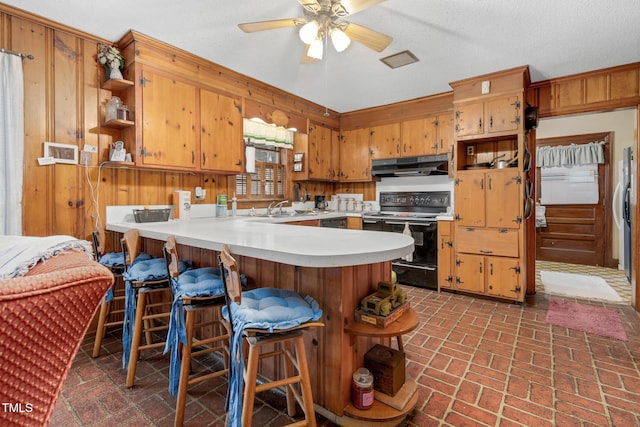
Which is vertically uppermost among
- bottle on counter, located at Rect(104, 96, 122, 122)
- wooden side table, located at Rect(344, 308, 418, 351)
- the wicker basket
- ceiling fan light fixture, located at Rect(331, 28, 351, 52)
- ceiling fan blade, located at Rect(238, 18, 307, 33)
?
ceiling fan blade, located at Rect(238, 18, 307, 33)

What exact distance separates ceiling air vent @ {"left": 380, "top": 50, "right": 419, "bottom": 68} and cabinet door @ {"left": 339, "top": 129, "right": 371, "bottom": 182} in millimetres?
1760

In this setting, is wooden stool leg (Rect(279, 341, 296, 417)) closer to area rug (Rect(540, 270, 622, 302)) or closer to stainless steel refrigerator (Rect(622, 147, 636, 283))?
area rug (Rect(540, 270, 622, 302))

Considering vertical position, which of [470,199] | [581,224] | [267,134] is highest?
[267,134]

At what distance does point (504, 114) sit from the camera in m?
3.46

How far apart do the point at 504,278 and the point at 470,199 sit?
964 millimetres

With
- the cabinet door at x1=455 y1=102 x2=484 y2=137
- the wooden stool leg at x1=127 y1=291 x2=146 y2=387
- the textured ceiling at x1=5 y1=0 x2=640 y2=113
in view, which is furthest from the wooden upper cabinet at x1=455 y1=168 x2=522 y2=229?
the wooden stool leg at x1=127 y1=291 x2=146 y2=387

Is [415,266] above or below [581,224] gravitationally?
below

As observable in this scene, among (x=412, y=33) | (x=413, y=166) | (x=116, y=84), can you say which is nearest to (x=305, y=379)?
(x=412, y=33)

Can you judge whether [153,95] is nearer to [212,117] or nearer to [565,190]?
[212,117]

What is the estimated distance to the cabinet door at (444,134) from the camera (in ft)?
13.9

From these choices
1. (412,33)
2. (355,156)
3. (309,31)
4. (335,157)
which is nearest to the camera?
(309,31)

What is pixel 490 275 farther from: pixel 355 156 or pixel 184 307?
pixel 184 307

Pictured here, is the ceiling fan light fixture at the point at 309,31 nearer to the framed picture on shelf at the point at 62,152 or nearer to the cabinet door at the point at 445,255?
the framed picture on shelf at the point at 62,152

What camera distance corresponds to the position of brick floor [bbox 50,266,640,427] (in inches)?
64.2
